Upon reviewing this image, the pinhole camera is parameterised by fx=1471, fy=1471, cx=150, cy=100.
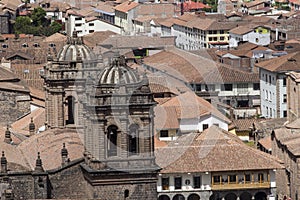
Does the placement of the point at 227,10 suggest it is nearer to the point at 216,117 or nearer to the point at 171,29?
the point at 171,29

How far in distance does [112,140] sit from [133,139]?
0.57m

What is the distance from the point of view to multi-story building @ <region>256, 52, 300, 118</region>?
82.2 metres

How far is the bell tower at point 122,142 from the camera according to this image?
39.4 metres

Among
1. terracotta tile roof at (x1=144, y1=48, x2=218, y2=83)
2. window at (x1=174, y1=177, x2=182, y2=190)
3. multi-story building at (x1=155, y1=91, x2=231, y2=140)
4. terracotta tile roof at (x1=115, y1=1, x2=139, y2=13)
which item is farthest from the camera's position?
terracotta tile roof at (x1=115, y1=1, x2=139, y2=13)

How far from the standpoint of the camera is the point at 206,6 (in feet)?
534

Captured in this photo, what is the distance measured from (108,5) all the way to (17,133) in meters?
108

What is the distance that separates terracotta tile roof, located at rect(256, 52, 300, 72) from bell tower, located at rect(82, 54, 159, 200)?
42820 millimetres

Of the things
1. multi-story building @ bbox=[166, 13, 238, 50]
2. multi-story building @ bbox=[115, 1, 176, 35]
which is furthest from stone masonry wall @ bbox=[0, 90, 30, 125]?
multi-story building @ bbox=[115, 1, 176, 35]

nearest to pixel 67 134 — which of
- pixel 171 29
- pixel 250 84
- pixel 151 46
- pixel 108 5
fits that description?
pixel 250 84

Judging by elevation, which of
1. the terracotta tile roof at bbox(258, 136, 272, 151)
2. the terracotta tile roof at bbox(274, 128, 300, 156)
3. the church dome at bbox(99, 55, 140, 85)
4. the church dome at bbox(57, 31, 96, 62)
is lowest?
the terracotta tile roof at bbox(258, 136, 272, 151)

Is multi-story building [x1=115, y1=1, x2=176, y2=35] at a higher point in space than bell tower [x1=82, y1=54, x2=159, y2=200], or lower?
lower

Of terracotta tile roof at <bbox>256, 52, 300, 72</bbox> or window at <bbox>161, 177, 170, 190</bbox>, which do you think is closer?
window at <bbox>161, 177, 170, 190</bbox>

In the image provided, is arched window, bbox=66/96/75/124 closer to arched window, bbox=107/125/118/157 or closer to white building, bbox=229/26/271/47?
arched window, bbox=107/125/118/157

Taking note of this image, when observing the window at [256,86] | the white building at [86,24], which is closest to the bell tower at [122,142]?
the window at [256,86]
